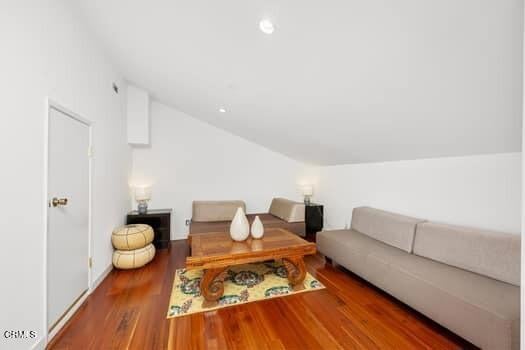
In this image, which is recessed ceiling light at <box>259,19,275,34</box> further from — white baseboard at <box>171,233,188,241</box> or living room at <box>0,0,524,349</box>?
white baseboard at <box>171,233,188,241</box>

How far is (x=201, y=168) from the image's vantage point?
4133mm

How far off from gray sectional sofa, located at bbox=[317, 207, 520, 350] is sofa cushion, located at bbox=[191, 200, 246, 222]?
1.99 metres

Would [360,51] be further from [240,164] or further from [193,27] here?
[240,164]

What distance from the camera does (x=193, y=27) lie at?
1681 millimetres

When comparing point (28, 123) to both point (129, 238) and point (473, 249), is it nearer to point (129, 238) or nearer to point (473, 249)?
point (129, 238)

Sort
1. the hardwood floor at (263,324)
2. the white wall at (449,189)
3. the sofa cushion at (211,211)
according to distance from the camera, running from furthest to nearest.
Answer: the sofa cushion at (211,211) → the white wall at (449,189) → the hardwood floor at (263,324)

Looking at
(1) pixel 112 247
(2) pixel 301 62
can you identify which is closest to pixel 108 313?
(1) pixel 112 247

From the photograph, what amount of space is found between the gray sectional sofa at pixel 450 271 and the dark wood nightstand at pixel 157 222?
265cm

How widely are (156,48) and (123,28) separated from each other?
30 centimetres

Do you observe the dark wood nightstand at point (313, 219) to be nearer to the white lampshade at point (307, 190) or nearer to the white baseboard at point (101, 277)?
the white lampshade at point (307, 190)

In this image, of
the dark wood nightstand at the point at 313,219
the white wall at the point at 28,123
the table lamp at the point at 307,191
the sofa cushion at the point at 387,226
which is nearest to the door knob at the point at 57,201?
the white wall at the point at 28,123

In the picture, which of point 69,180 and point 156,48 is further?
point 156,48

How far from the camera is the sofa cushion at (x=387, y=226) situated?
222cm

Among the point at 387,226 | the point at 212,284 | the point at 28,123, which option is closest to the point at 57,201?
the point at 28,123
